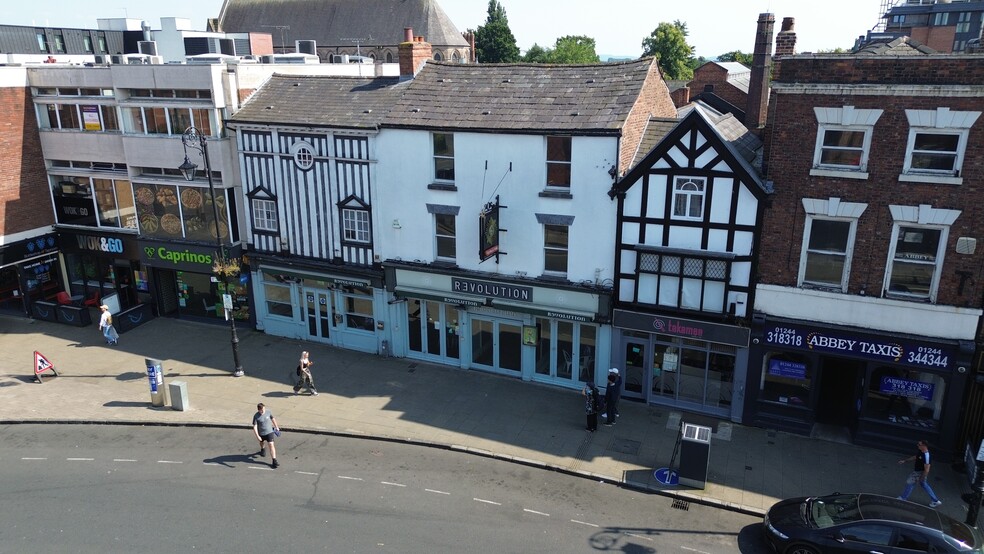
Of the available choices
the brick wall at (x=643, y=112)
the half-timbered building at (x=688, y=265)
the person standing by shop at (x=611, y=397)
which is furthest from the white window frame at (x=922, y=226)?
the person standing by shop at (x=611, y=397)

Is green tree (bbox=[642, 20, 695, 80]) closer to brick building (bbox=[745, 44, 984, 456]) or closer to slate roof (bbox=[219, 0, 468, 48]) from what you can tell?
slate roof (bbox=[219, 0, 468, 48])

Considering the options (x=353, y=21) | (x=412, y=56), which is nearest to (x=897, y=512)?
(x=412, y=56)

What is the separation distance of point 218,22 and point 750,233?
86549 mm

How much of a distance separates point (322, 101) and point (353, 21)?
199ft

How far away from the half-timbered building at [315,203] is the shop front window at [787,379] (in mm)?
12738

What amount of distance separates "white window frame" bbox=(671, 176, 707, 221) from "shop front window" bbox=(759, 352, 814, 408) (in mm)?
4537

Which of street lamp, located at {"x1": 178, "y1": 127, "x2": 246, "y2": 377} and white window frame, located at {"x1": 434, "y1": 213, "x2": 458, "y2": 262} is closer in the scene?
street lamp, located at {"x1": 178, "y1": 127, "x2": 246, "y2": 377}

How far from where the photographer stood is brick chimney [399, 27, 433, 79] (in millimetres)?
23188

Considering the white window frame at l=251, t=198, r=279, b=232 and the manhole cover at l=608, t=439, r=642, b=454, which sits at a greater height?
the white window frame at l=251, t=198, r=279, b=232

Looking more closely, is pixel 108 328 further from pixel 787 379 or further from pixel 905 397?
pixel 905 397

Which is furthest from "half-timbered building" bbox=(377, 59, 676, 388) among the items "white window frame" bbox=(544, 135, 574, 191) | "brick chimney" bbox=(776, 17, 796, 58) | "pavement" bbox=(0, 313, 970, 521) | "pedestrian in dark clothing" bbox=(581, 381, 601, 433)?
"brick chimney" bbox=(776, 17, 796, 58)

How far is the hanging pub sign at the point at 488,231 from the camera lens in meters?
19.4

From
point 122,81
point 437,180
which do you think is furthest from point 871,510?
point 122,81

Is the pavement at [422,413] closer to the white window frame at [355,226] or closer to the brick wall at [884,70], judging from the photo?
the white window frame at [355,226]
